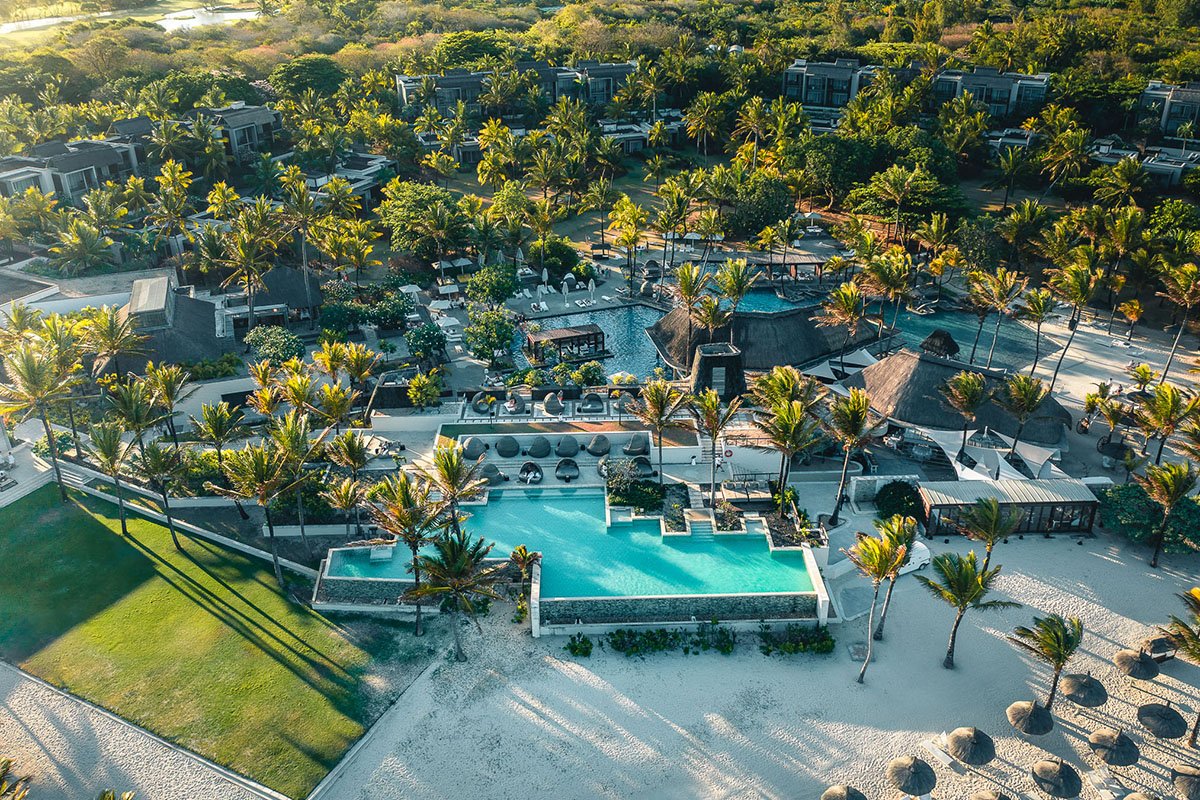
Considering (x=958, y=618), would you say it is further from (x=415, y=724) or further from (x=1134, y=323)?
(x=1134, y=323)

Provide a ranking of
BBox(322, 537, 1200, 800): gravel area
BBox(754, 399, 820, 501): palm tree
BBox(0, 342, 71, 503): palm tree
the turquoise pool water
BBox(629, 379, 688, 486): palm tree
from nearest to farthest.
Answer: BBox(322, 537, 1200, 800): gravel area, the turquoise pool water, BBox(754, 399, 820, 501): palm tree, BBox(0, 342, 71, 503): palm tree, BBox(629, 379, 688, 486): palm tree

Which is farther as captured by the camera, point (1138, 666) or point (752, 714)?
point (1138, 666)

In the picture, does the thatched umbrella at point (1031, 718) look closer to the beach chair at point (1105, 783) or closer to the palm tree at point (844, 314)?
the beach chair at point (1105, 783)

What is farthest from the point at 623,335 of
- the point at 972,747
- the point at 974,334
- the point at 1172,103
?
the point at 1172,103

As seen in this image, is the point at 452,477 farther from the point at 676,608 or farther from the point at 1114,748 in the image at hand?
the point at 1114,748

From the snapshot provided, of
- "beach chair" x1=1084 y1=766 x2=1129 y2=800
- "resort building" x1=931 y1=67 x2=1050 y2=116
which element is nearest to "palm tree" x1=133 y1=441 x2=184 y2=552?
"beach chair" x1=1084 y1=766 x2=1129 y2=800

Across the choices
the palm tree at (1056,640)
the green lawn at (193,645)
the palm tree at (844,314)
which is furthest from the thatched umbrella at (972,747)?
the palm tree at (844,314)

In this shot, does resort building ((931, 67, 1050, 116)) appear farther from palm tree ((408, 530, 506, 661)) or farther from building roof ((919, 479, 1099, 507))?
palm tree ((408, 530, 506, 661))
